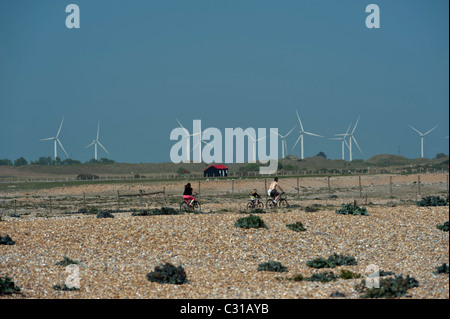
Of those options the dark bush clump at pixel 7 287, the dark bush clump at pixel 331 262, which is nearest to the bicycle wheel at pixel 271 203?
the dark bush clump at pixel 331 262

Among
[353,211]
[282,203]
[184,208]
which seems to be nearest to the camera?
[353,211]

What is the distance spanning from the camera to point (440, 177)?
88.0m

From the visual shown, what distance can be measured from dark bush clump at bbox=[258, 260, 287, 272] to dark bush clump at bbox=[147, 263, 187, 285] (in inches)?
122

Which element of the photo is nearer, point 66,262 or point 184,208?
point 66,262

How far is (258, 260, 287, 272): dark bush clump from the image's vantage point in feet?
69.2

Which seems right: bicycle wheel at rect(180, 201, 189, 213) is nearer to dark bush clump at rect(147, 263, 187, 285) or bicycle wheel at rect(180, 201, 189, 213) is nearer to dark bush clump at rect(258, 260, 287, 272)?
dark bush clump at rect(258, 260, 287, 272)


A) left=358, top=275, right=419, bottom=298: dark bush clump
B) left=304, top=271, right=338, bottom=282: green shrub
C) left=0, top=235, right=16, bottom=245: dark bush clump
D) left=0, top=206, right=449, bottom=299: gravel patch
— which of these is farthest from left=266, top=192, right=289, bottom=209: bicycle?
left=358, top=275, right=419, bottom=298: dark bush clump

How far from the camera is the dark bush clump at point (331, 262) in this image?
2140 cm

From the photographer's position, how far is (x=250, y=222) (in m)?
26.8

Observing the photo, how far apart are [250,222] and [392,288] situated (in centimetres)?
1100

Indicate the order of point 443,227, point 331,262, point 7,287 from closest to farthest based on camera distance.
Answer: point 7,287, point 331,262, point 443,227

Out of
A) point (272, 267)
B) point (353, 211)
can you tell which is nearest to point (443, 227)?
point (353, 211)

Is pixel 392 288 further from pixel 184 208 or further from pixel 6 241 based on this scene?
pixel 184 208
